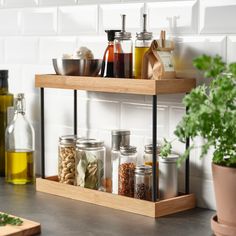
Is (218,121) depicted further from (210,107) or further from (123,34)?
(123,34)

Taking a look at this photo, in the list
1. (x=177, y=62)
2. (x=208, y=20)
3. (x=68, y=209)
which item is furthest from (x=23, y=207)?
(x=208, y=20)

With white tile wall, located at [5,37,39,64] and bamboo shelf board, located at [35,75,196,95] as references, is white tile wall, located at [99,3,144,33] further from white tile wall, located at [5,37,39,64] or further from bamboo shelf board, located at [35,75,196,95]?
white tile wall, located at [5,37,39,64]

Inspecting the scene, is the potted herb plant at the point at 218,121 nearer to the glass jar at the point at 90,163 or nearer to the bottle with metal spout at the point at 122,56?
the bottle with metal spout at the point at 122,56

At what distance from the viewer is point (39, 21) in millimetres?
2477

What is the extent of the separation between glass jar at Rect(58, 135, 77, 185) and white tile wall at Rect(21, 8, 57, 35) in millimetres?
490

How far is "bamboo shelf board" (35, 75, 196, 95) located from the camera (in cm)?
182

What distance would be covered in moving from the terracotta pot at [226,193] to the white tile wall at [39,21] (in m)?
1.06

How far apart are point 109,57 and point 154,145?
0.37 m

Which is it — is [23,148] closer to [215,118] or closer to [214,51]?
[214,51]

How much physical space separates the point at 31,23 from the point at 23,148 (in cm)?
50

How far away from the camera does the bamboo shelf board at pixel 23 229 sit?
5.39ft

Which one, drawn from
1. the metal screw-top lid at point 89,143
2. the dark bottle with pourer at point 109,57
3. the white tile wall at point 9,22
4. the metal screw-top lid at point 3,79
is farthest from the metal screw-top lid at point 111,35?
the white tile wall at point 9,22

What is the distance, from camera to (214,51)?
1.90m

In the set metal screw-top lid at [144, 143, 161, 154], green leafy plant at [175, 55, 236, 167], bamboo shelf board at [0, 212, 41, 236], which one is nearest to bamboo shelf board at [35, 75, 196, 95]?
metal screw-top lid at [144, 143, 161, 154]
